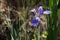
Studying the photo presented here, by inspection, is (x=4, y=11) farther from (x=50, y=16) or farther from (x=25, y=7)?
(x=50, y=16)

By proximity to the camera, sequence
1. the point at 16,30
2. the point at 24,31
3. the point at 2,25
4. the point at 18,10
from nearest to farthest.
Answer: the point at 16,30
the point at 24,31
the point at 2,25
the point at 18,10

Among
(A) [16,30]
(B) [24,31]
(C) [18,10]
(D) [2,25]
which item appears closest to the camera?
(A) [16,30]

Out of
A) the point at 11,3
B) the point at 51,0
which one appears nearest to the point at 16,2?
the point at 11,3

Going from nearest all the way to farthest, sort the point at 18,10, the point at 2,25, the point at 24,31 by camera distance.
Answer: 1. the point at 24,31
2. the point at 2,25
3. the point at 18,10

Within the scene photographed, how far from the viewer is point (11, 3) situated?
245cm

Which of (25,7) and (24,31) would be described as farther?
(25,7)

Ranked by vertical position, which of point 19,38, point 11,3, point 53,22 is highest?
point 11,3

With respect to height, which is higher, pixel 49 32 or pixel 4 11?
pixel 4 11

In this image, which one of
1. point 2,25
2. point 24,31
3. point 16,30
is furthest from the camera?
point 2,25

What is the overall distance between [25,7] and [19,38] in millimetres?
703

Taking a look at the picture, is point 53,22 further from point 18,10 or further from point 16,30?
point 18,10

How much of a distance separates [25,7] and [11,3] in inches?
7.8

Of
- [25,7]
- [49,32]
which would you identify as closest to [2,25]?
[25,7]

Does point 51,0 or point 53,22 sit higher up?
point 51,0
